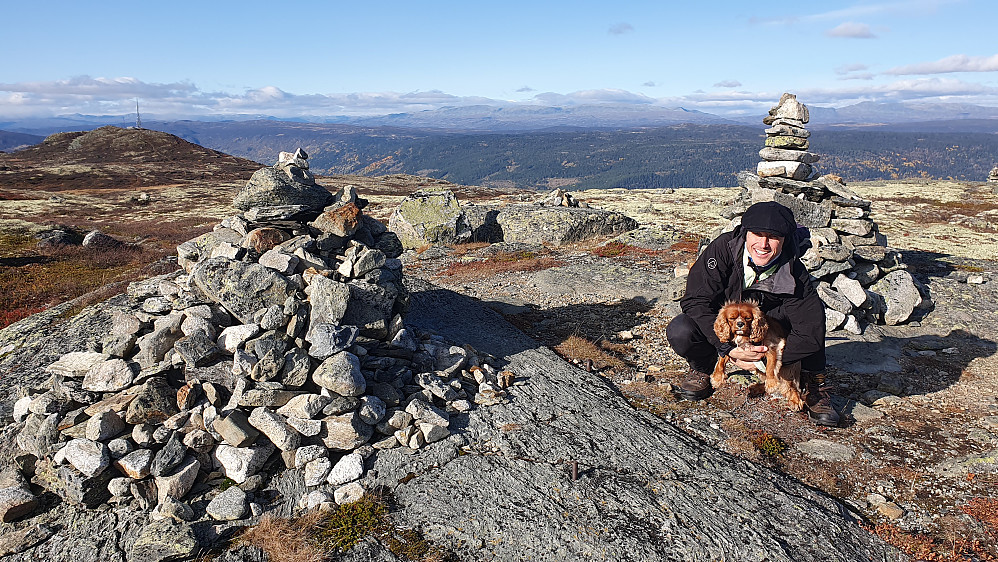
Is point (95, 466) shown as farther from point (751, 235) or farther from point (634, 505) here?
point (751, 235)

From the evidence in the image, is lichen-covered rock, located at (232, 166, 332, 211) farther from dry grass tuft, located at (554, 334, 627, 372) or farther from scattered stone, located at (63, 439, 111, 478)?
dry grass tuft, located at (554, 334, 627, 372)

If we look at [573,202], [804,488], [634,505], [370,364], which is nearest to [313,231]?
[370,364]

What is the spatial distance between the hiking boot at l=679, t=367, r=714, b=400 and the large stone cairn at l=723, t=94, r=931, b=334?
A: 16.6ft

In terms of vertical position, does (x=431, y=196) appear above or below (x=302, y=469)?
above

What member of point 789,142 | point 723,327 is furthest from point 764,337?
point 789,142

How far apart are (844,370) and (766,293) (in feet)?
13.4

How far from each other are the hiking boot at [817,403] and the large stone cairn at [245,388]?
15.5ft

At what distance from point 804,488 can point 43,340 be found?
1208 cm

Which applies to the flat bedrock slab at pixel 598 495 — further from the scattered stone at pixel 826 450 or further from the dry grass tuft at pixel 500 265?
the dry grass tuft at pixel 500 265

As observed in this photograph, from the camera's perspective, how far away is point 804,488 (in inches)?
255

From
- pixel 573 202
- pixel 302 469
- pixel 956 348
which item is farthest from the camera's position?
pixel 573 202

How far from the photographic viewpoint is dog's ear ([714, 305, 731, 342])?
7.16 meters

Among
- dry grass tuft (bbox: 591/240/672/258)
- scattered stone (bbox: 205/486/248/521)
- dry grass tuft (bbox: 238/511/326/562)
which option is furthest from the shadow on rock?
dry grass tuft (bbox: 591/240/672/258)

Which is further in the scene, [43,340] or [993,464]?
[43,340]
